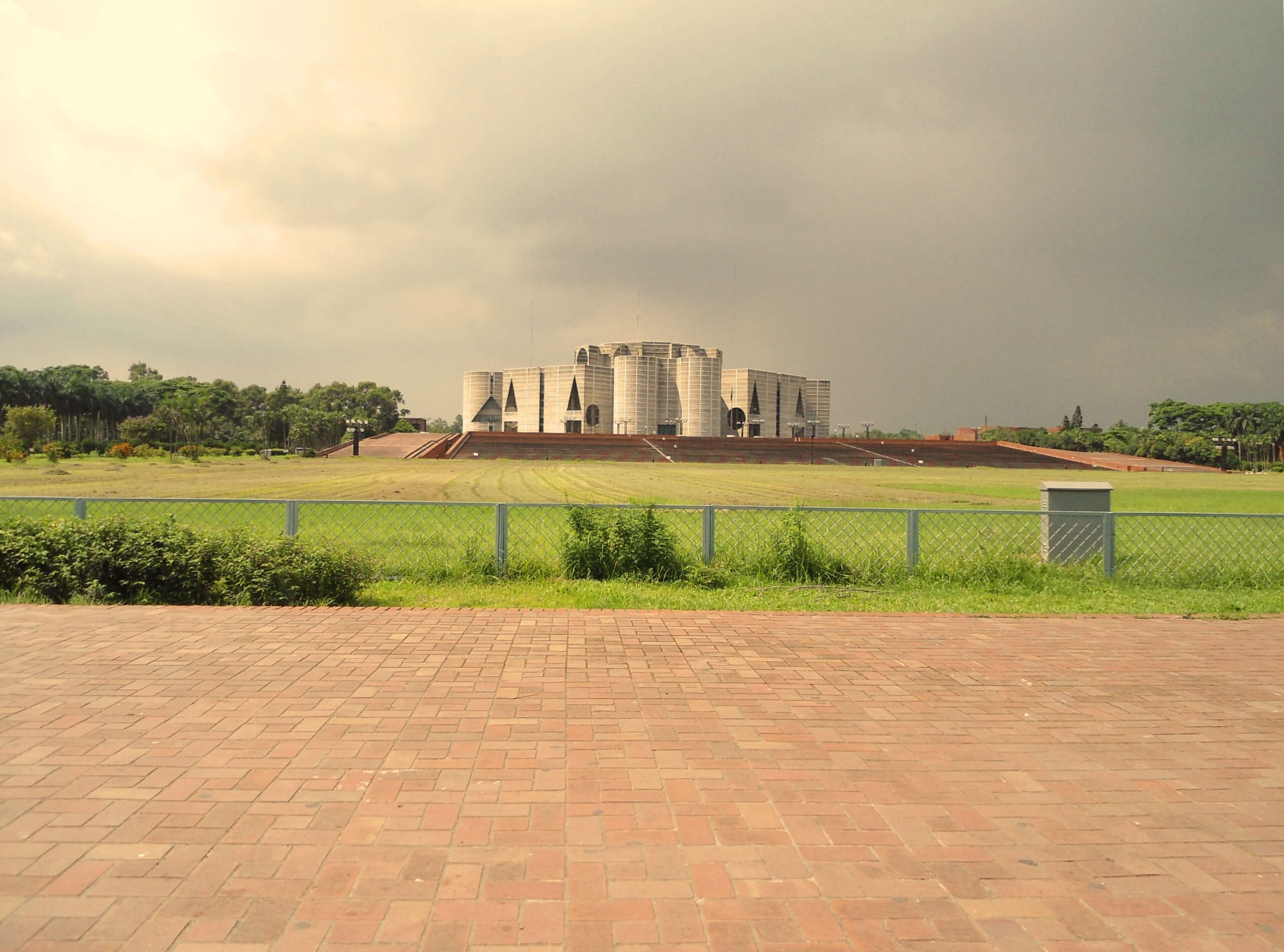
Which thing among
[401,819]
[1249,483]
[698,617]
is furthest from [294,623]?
[1249,483]

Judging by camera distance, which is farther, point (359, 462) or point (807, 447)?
point (807, 447)

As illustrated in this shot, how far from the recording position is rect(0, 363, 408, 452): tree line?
5988 centimetres

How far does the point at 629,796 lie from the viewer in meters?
2.84

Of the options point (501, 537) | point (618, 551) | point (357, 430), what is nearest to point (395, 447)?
point (357, 430)

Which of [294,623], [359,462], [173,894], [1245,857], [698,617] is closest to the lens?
[173,894]

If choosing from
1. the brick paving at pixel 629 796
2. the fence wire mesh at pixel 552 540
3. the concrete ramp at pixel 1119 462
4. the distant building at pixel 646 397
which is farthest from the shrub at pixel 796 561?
the distant building at pixel 646 397

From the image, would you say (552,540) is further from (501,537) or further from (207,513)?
(207,513)

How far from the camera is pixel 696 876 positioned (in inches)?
91.6

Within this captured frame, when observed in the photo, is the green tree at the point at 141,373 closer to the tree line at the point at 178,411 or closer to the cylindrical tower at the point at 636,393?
the tree line at the point at 178,411

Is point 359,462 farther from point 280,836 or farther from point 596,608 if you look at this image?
point 280,836

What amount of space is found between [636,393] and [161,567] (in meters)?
89.5

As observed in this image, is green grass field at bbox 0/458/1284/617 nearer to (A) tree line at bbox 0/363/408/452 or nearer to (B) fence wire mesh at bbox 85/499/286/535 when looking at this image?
(B) fence wire mesh at bbox 85/499/286/535

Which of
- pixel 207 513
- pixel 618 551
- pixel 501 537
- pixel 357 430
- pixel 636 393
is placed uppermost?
pixel 636 393

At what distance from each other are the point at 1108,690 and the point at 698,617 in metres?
2.59
